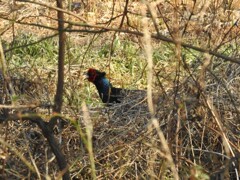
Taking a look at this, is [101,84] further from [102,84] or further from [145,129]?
[145,129]

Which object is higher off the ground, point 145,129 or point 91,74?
point 91,74

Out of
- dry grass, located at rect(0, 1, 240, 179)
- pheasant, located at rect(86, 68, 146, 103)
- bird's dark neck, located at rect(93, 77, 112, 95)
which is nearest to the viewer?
dry grass, located at rect(0, 1, 240, 179)

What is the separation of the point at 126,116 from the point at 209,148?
2.35 ft

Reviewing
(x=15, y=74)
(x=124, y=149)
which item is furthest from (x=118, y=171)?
(x=15, y=74)

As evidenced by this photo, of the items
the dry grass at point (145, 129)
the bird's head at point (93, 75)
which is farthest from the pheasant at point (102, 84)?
the dry grass at point (145, 129)

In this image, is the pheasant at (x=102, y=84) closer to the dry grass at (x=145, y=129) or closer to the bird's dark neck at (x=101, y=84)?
the bird's dark neck at (x=101, y=84)

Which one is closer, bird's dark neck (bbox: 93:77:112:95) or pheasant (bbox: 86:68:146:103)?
pheasant (bbox: 86:68:146:103)

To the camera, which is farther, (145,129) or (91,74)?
(91,74)

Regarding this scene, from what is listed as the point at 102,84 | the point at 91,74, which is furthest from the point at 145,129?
the point at 91,74

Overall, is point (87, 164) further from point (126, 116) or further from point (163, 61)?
point (163, 61)

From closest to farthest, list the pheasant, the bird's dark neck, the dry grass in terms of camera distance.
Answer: the dry grass < the pheasant < the bird's dark neck

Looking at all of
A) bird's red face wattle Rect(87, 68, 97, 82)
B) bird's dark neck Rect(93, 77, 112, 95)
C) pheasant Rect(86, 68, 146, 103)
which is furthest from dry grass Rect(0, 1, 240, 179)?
bird's red face wattle Rect(87, 68, 97, 82)

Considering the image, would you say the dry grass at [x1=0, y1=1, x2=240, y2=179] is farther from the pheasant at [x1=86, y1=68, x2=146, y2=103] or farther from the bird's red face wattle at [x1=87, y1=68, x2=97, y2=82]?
the bird's red face wattle at [x1=87, y1=68, x2=97, y2=82]

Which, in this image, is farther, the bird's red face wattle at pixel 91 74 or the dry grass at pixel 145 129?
the bird's red face wattle at pixel 91 74
